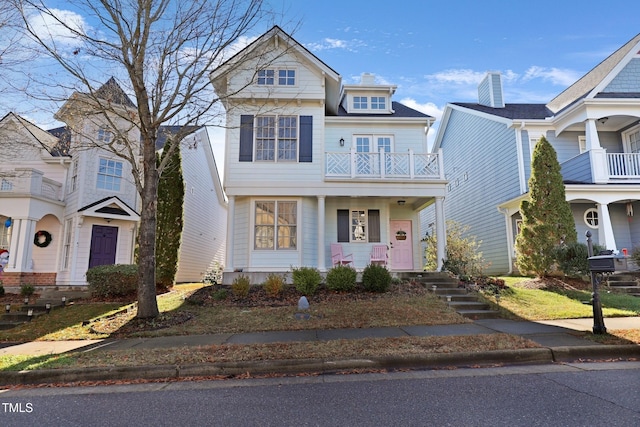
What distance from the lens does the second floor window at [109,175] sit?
48.1 feet

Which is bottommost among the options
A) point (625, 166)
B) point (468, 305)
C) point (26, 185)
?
point (468, 305)

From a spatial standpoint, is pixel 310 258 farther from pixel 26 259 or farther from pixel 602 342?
pixel 26 259

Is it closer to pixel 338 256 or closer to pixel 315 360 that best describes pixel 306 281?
pixel 338 256

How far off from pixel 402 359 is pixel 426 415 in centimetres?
170

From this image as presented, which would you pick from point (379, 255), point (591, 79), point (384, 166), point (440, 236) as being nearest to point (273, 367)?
point (379, 255)

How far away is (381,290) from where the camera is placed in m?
10.6

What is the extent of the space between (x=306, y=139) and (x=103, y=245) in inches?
362

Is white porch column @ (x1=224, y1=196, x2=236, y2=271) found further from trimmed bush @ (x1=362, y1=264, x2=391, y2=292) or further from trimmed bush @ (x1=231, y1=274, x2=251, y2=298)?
trimmed bush @ (x1=362, y1=264, x2=391, y2=292)

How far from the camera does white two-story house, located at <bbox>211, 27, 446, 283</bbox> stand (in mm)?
12438

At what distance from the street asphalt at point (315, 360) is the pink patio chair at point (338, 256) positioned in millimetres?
5536

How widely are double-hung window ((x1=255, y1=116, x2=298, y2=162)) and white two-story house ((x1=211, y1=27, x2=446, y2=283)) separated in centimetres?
4

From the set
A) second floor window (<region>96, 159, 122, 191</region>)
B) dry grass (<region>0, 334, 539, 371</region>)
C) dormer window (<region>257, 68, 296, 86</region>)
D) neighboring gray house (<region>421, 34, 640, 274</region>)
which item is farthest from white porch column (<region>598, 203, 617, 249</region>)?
second floor window (<region>96, 159, 122, 191</region>)

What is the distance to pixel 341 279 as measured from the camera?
1063 cm

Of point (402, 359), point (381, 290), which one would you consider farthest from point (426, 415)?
point (381, 290)
